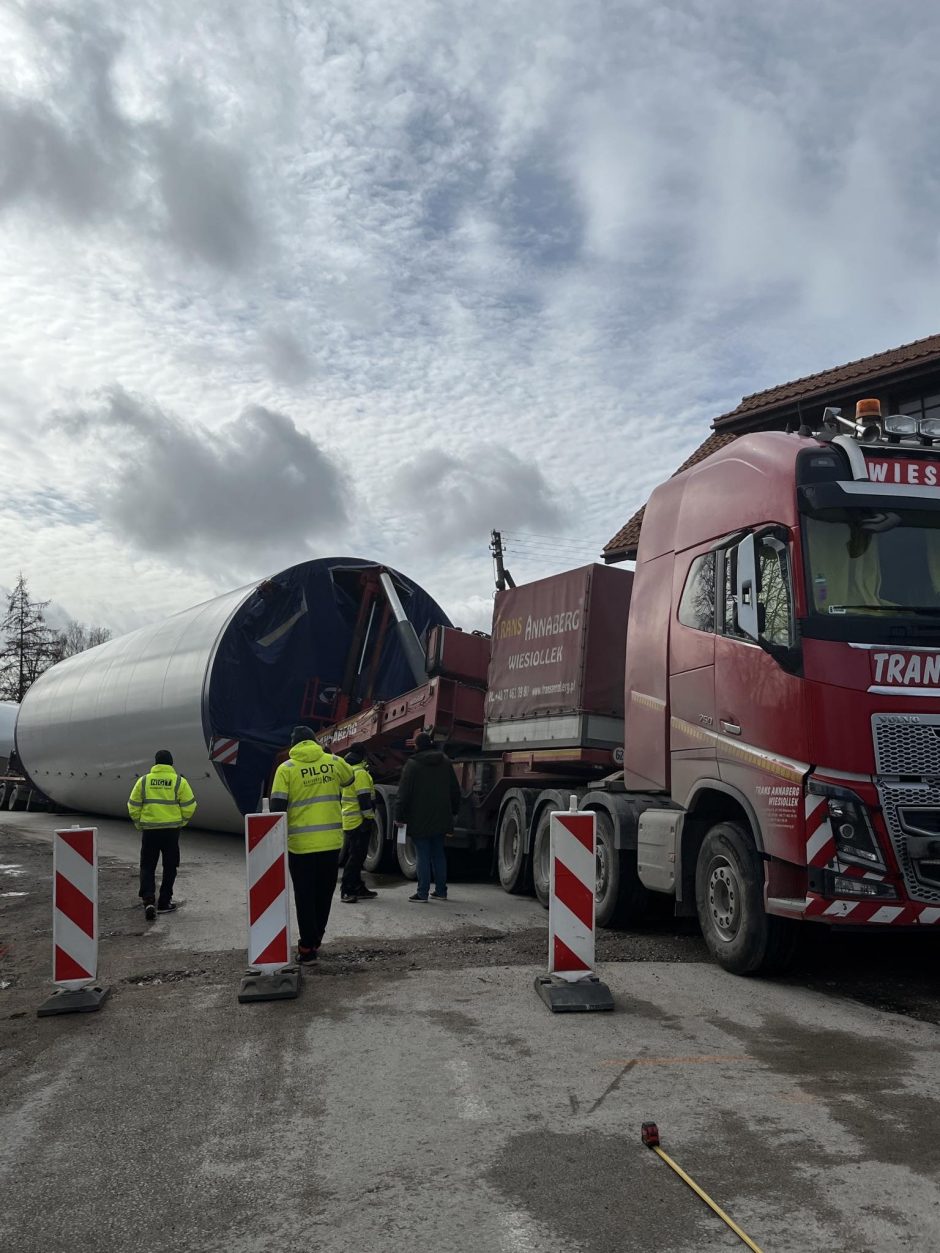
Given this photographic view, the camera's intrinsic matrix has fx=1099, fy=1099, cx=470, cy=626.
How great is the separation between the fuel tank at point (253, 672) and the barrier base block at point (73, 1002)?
8.86m

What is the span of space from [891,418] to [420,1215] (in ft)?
17.7

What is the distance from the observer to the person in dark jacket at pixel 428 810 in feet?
34.9

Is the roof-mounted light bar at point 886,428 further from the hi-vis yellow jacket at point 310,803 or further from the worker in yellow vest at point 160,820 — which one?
the worker in yellow vest at point 160,820

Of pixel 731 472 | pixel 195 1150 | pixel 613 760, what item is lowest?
pixel 195 1150

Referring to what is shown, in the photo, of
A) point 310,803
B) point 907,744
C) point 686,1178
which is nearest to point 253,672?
point 310,803

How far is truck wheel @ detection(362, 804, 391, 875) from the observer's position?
44.6 feet

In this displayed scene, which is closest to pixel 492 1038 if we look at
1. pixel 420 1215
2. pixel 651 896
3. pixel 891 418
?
pixel 420 1215

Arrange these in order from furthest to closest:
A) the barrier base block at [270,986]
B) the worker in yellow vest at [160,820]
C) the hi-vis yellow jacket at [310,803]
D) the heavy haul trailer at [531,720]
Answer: the worker in yellow vest at [160,820] → the heavy haul trailer at [531,720] → the hi-vis yellow jacket at [310,803] → the barrier base block at [270,986]

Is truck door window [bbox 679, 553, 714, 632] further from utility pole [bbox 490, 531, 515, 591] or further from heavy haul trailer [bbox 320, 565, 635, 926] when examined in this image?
utility pole [bbox 490, 531, 515, 591]

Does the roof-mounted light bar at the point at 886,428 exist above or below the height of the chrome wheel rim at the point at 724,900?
above

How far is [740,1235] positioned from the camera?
313cm

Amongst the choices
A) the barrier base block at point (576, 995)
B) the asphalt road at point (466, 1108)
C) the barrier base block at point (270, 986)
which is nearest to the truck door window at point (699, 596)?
the asphalt road at point (466, 1108)

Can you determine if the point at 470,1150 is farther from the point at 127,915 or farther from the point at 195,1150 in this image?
the point at 127,915

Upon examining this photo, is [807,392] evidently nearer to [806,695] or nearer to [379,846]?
[379,846]
